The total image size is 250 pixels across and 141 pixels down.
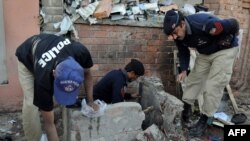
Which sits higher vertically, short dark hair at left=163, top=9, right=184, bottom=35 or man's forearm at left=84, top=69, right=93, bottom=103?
short dark hair at left=163, top=9, right=184, bottom=35

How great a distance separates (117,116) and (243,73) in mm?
3216

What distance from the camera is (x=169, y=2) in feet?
16.1

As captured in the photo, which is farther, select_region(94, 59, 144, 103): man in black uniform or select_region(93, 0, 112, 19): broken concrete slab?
select_region(93, 0, 112, 19): broken concrete slab

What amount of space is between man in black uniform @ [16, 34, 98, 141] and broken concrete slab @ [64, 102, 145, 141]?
0.66ft

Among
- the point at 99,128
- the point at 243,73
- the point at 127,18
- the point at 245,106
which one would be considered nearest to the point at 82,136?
the point at 99,128

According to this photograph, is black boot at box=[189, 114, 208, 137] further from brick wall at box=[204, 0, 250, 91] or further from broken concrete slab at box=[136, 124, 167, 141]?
brick wall at box=[204, 0, 250, 91]

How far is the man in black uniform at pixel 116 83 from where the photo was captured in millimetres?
3779

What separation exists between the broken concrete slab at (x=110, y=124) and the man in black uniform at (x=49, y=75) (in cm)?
20

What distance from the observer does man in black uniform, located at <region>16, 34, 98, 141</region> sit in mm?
2570

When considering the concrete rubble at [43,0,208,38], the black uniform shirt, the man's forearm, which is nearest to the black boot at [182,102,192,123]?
the concrete rubble at [43,0,208,38]

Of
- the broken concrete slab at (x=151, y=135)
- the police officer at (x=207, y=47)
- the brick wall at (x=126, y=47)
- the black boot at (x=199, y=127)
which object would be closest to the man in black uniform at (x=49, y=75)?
the broken concrete slab at (x=151, y=135)

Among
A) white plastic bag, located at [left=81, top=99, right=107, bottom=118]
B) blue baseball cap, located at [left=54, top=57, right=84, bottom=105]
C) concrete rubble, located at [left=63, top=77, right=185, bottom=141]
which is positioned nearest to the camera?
blue baseball cap, located at [left=54, top=57, right=84, bottom=105]

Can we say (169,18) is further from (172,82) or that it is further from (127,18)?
(172,82)

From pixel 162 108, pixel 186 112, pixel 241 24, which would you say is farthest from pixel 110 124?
pixel 241 24
